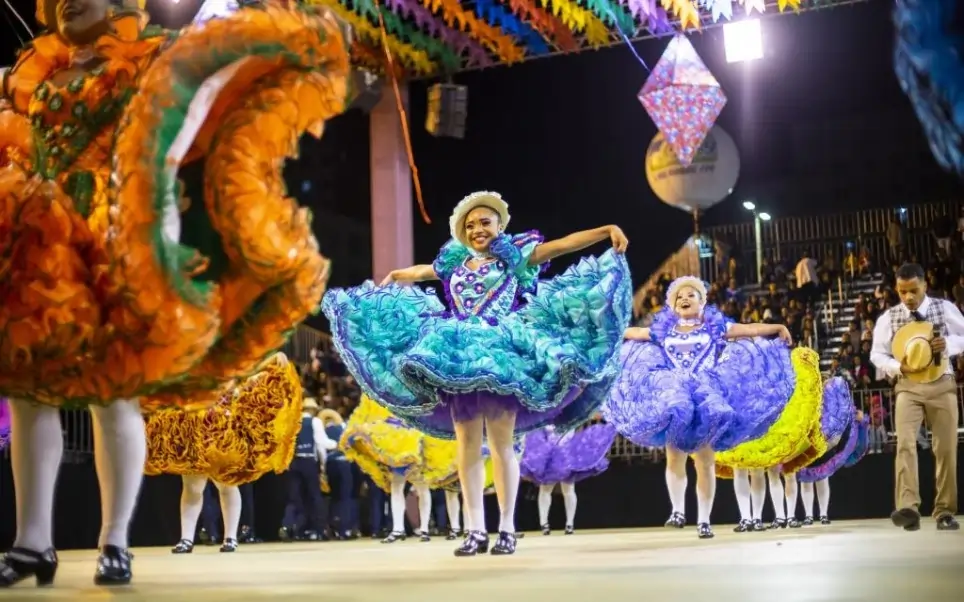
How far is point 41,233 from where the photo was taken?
2.99 meters

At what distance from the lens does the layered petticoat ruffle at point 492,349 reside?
5066 millimetres

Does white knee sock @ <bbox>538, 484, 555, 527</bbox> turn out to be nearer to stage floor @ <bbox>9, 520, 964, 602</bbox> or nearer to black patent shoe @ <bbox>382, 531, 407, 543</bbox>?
black patent shoe @ <bbox>382, 531, 407, 543</bbox>

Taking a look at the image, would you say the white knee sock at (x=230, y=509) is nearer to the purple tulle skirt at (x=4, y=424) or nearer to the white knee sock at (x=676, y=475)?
the purple tulle skirt at (x=4, y=424)

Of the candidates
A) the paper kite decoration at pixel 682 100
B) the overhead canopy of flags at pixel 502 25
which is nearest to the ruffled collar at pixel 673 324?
the overhead canopy of flags at pixel 502 25

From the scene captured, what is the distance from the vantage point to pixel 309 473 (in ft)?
36.7

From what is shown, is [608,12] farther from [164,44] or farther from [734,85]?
[164,44]

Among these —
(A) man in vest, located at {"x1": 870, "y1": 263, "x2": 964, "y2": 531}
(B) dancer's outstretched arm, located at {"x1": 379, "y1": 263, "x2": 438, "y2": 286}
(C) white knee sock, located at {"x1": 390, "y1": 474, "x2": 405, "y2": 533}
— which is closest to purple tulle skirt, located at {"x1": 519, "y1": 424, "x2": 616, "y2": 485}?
(C) white knee sock, located at {"x1": 390, "y1": 474, "x2": 405, "y2": 533}

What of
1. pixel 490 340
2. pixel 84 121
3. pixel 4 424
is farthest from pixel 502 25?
pixel 84 121

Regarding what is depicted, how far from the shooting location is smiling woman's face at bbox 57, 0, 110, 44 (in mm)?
3443

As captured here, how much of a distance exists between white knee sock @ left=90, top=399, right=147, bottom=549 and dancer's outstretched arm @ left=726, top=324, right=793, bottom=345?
4628 mm

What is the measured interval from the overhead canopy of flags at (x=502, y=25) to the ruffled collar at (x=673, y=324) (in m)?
3.61

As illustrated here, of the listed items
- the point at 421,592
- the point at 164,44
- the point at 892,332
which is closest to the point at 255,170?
the point at 164,44

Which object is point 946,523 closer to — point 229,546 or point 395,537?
point 229,546

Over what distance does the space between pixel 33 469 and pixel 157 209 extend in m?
0.85
